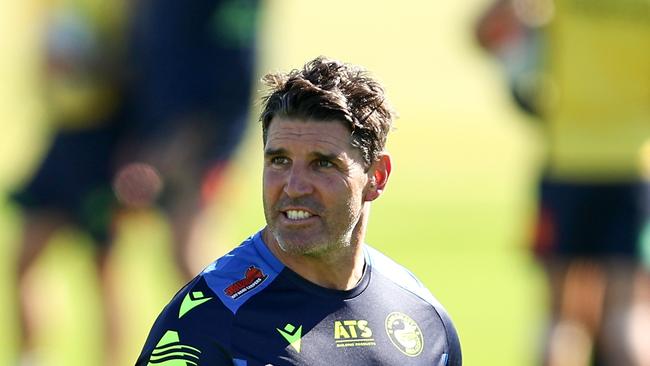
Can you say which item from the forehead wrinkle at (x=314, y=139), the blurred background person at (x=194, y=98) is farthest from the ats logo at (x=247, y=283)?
the blurred background person at (x=194, y=98)

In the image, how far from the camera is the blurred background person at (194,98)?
782 cm

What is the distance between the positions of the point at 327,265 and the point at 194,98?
10.8 feet

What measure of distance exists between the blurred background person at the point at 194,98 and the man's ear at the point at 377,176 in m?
2.96

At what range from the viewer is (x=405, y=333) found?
481cm

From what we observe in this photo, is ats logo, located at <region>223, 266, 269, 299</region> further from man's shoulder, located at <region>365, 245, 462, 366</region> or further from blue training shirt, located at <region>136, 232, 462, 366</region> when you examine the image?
man's shoulder, located at <region>365, 245, 462, 366</region>

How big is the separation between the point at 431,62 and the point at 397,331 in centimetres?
1608

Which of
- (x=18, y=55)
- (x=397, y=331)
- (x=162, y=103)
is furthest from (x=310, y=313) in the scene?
(x=18, y=55)

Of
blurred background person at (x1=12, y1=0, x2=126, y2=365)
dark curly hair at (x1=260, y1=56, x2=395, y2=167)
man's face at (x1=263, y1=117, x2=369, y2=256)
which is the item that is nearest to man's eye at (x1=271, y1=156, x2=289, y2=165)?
man's face at (x1=263, y1=117, x2=369, y2=256)

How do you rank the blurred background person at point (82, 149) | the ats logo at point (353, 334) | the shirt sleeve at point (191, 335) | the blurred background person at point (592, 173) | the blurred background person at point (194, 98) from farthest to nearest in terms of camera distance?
the blurred background person at point (82, 149) < the blurred background person at point (194, 98) < the blurred background person at point (592, 173) < the ats logo at point (353, 334) < the shirt sleeve at point (191, 335)

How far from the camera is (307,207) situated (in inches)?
180

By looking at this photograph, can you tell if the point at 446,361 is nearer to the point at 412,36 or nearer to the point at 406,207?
the point at 406,207

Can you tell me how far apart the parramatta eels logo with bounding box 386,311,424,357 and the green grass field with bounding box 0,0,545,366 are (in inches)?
109

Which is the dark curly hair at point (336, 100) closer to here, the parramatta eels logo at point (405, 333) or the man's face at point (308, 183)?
the man's face at point (308, 183)

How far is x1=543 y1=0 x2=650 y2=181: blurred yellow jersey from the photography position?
7.17m
